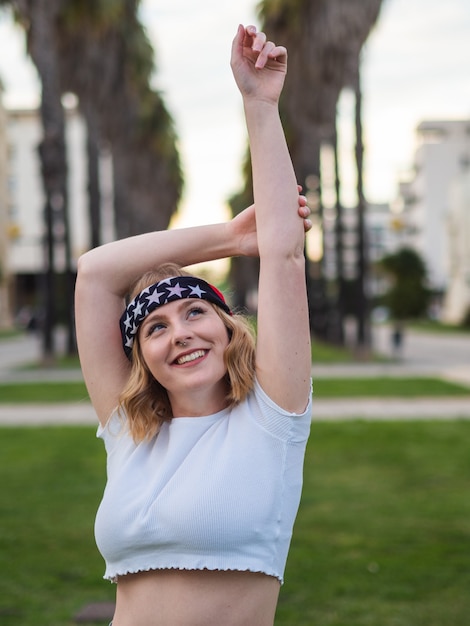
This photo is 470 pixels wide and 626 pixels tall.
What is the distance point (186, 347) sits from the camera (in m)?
2.23

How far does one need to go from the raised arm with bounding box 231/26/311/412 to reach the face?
0.38 ft

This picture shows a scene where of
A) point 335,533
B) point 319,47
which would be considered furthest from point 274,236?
point 319,47

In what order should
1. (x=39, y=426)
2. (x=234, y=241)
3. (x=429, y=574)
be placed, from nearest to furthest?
(x=234, y=241)
(x=429, y=574)
(x=39, y=426)

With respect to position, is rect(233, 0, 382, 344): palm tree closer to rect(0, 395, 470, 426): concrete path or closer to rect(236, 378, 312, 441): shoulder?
rect(0, 395, 470, 426): concrete path

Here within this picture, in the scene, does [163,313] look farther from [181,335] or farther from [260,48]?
[260,48]

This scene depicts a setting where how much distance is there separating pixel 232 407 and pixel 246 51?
847mm

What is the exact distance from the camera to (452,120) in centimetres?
10706

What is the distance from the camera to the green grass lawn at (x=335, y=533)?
550 centimetres

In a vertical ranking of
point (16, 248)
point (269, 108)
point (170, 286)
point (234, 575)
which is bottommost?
point (16, 248)

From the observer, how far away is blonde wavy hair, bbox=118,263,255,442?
7.34 feet

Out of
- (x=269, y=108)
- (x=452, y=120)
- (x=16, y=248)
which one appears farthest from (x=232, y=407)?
(x=452, y=120)

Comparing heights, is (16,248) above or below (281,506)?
below

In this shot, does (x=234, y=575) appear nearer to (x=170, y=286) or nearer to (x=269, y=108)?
(x=170, y=286)

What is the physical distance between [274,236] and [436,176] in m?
105
